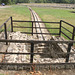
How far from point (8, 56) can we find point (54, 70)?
2039 millimetres

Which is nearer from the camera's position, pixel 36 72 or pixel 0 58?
pixel 36 72

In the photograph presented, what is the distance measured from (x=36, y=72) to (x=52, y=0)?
153 metres

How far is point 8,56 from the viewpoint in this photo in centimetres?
484

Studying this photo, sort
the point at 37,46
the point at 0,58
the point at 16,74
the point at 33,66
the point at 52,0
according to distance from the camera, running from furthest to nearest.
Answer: the point at 52,0 < the point at 37,46 < the point at 0,58 < the point at 33,66 < the point at 16,74

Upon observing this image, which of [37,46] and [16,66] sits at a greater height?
[16,66]

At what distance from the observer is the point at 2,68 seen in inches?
153

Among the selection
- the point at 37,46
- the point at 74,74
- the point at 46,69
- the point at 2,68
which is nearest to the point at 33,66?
the point at 46,69

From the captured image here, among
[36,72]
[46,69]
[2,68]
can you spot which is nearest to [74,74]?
[46,69]

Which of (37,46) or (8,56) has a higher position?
(8,56)

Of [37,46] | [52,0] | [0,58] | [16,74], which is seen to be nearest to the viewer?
[16,74]

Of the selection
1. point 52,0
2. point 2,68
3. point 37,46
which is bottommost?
point 37,46

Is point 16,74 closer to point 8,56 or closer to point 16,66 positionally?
point 16,66

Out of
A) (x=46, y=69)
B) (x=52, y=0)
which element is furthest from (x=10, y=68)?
(x=52, y=0)

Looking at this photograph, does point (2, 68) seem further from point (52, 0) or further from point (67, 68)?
point (52, 0)
